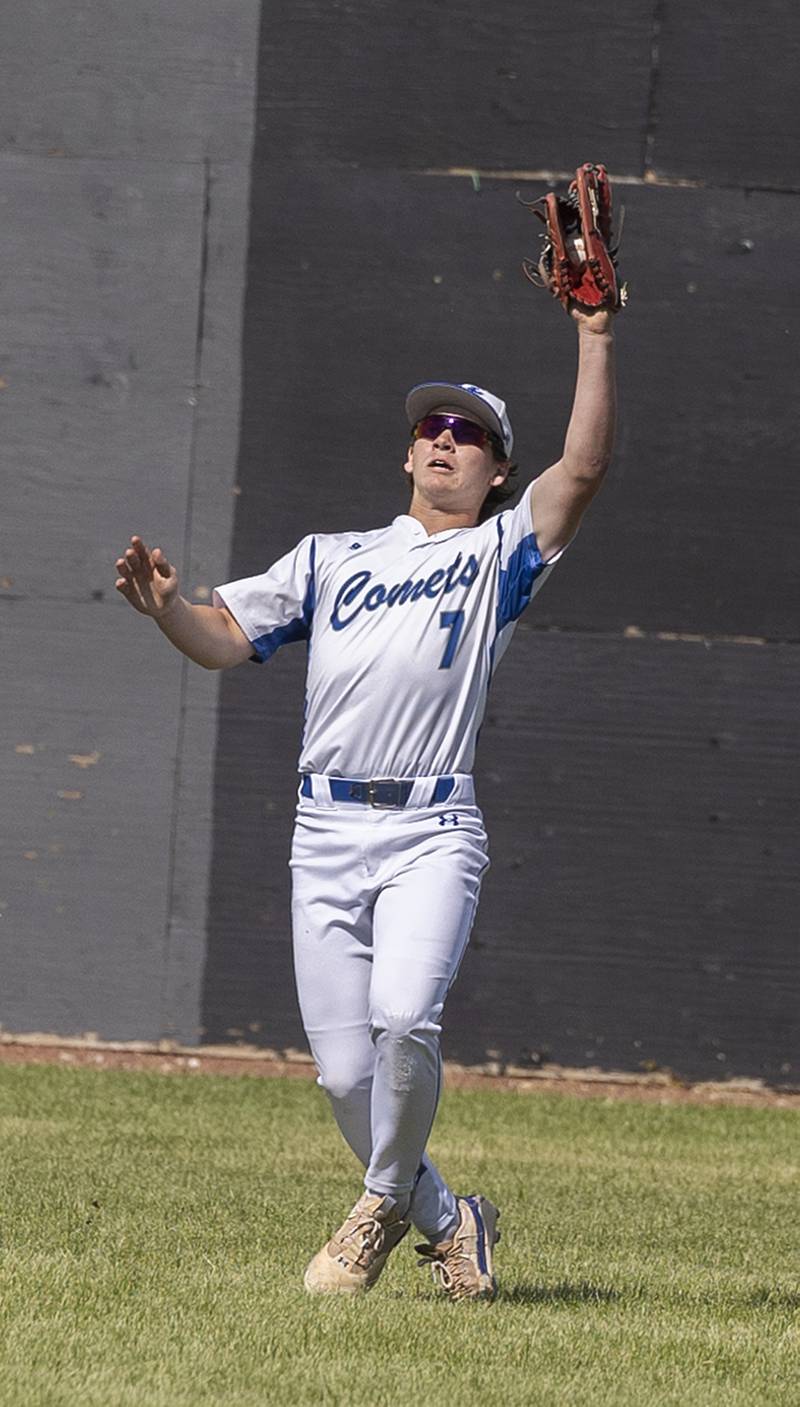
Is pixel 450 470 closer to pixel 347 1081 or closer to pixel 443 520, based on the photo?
pixel 443 520

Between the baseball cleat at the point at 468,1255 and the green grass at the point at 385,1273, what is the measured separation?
0.30 feet

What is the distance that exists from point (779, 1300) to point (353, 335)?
17.7 feet

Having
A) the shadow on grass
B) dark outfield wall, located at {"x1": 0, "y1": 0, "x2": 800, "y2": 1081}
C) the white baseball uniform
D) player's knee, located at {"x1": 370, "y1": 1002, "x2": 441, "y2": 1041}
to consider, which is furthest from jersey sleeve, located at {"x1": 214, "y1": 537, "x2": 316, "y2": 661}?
dark outfield wall, located at {"x1": 0, "y1": 0, "x2": 800, "y2": 1081}

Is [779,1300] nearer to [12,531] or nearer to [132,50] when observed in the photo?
[12,531]

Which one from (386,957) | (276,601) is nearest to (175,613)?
(276,601)

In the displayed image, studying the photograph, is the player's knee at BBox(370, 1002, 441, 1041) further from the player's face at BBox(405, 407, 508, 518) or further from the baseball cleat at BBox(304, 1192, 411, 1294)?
the player's face at BBox(405, 407, 508, 518)

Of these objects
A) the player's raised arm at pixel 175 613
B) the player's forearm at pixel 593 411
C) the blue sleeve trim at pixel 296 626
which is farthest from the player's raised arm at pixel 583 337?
the player's raised arm at pixel 175 613

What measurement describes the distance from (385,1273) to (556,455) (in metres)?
4.91

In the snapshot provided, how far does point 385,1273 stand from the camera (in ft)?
16.5

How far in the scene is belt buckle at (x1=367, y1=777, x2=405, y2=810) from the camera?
4676 millimetres

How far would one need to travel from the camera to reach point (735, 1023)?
29.5ft

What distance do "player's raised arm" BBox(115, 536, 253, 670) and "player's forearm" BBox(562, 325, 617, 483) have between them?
38.2 inches

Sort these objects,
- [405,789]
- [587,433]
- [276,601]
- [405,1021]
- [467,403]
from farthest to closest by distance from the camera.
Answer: [276,601] → [467,403] → [405,789] → [587,433] → [405,1021]

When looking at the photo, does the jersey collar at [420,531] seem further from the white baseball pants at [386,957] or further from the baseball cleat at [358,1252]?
the baseball cleat at [358,1252]
